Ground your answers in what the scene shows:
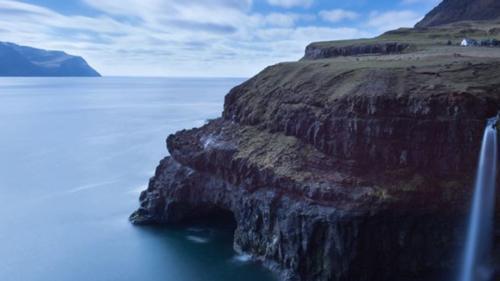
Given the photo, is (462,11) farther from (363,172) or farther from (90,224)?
(90,224)

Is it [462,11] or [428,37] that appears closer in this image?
[428,37]

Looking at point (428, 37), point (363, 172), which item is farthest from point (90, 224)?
point (428, 37)

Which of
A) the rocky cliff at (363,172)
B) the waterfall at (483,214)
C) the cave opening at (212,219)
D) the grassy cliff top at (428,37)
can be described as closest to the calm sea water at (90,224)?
the cave opening at (212,219)

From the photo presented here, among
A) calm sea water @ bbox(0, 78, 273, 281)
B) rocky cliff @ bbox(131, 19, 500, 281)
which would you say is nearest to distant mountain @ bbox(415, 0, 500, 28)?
rocky cliff @ bbox(131, 19, 500, 281)

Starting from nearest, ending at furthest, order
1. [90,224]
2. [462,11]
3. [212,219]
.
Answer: [90,224] < [212,219] < [462,11]

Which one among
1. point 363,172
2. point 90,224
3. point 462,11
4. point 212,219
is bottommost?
point 90,224

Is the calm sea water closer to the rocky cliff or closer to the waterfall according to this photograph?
the rocky cliff

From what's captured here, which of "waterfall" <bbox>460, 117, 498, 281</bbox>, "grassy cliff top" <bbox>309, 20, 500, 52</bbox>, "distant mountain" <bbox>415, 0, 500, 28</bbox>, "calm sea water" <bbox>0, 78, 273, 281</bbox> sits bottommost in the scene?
"calm sea water" <bbox>0, 78, 273, 281</bbox>
